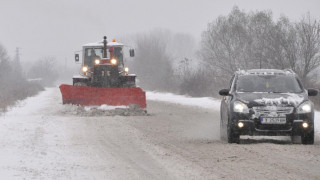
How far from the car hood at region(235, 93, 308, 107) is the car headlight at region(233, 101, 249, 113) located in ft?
0.22

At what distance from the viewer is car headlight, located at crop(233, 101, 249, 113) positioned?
36.9ft

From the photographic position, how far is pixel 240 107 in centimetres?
1133

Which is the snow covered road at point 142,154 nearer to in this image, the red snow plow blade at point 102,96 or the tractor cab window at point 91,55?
the red snow plow blade at point 102,96

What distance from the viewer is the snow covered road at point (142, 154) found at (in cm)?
781

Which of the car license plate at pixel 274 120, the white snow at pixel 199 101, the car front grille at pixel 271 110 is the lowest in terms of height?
→ the white snow at pixel 199 101

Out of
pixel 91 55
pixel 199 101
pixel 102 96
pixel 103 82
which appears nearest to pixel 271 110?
pixel 102 96

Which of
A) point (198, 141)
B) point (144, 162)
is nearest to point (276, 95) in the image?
point (198, 141)

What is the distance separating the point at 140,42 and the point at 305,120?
65139 millimetres

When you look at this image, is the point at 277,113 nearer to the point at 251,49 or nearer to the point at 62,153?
the point at 62,153

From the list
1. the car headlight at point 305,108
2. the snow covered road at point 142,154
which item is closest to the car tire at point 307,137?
the snow covered road at point 142,154

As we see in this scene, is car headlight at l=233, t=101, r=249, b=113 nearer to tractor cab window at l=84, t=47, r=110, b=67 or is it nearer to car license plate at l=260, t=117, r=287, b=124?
car license plate at l=260, t=117, r=287, b=124

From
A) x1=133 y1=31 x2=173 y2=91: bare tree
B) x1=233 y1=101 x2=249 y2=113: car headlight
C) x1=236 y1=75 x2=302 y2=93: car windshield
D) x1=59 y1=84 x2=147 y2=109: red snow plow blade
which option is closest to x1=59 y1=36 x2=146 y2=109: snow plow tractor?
x1=59 y1=84 x2=147 y2=109: red snow plow blade

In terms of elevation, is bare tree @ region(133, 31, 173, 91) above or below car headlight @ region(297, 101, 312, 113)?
above

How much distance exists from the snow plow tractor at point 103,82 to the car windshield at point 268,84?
351 inches
